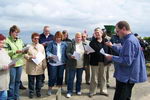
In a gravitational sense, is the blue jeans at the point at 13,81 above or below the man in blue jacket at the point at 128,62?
below

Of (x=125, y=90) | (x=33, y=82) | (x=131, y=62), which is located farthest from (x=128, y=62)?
(x=33, y=82)

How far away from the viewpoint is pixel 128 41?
5234mm

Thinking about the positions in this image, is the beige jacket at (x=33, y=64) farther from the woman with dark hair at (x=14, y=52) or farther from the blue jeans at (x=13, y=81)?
the blue jeans at (x=13, y=81)

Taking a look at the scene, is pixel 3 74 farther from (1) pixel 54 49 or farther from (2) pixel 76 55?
(2) pixel 76 55

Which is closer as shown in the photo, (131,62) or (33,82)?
(131,62)

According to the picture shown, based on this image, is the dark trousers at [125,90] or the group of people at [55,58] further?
the group of people at [55,58]

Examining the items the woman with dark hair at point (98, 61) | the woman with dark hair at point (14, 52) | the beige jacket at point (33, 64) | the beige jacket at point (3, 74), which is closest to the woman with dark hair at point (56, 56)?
the beige jacket at point (33, 64)

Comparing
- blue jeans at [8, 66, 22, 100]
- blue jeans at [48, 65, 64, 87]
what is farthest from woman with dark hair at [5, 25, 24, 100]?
blue jeans at [48, 65, 64, 87]

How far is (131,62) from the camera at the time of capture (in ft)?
17.1

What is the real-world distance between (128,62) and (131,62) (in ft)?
0.20

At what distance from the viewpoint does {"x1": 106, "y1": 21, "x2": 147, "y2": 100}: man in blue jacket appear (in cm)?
523

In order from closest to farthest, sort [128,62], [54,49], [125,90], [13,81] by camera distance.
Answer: [128,62] < [125,90] < [13,81] < [54,49]

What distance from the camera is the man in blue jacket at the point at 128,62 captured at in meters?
5.23

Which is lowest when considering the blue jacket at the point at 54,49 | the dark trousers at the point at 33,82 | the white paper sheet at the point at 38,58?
the dark trousers at the point at 33,82
